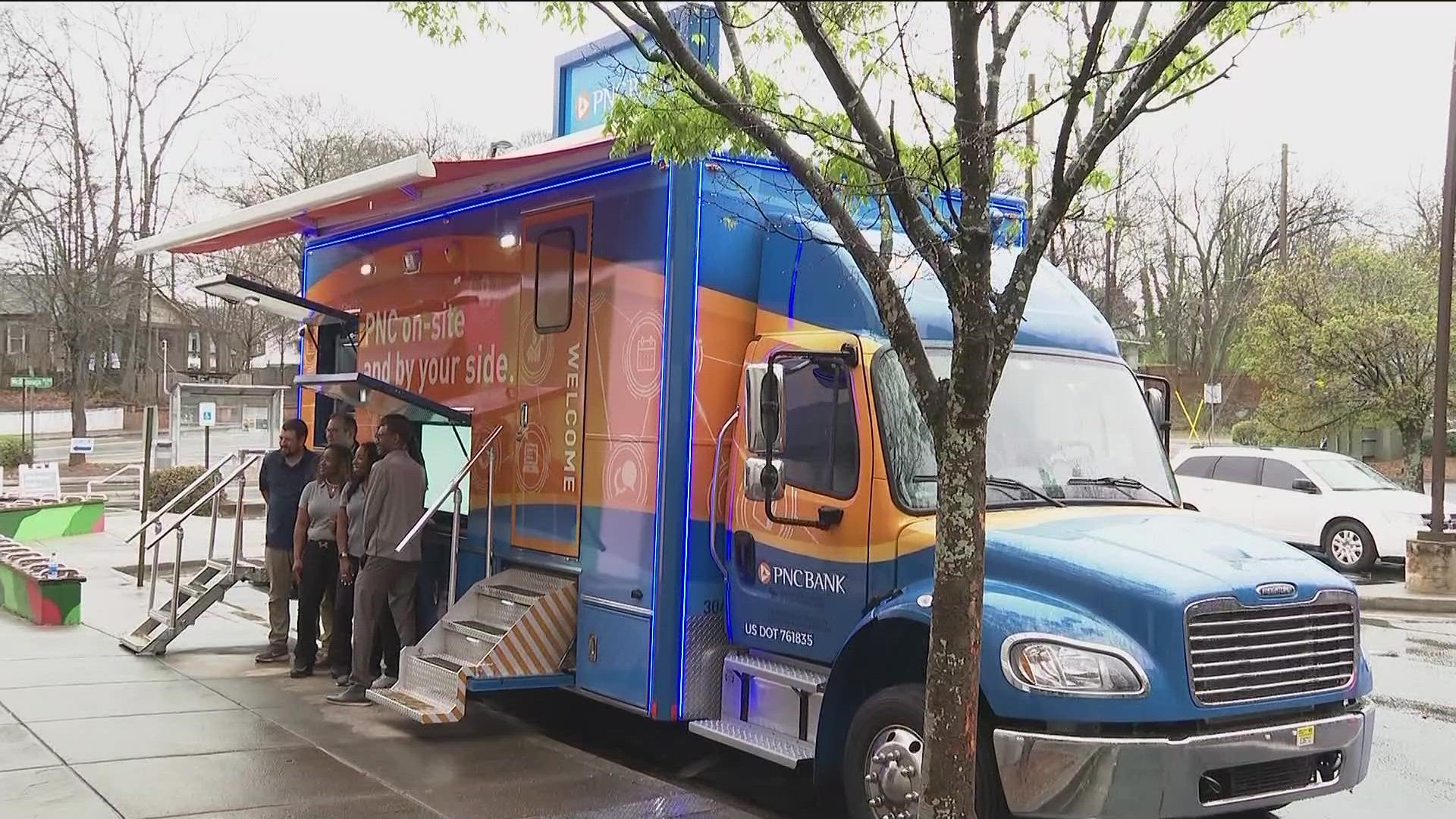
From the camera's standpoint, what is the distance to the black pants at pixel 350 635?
333 inches

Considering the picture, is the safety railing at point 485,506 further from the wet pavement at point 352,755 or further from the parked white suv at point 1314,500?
the parked white suv at point 1314,500

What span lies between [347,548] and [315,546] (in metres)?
0.68

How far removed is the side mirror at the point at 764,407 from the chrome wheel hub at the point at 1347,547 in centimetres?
1272

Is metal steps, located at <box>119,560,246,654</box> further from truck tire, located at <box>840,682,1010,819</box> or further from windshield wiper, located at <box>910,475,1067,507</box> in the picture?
windshield wiper, located at <box>910,475,1067,507</box>

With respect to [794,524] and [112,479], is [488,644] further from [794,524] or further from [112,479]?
[112,479]

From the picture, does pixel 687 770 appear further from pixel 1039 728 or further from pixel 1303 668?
pixel 1303 668

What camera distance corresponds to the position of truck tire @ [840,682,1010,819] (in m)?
4.75

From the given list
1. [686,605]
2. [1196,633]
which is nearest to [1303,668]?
[1196,633]

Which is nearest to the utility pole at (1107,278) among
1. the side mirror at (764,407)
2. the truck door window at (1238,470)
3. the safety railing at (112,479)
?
the truck door window at (1238,470)

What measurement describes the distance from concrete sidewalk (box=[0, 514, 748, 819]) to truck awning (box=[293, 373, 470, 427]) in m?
1.92

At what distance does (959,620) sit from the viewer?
3898 mm

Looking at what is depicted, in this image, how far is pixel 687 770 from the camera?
693cm

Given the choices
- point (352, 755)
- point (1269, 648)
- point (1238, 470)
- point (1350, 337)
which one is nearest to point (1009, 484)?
point (1269, 648)

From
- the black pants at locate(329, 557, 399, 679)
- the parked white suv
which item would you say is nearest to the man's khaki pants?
the black pants at locate(329, 557, 399, 679)
